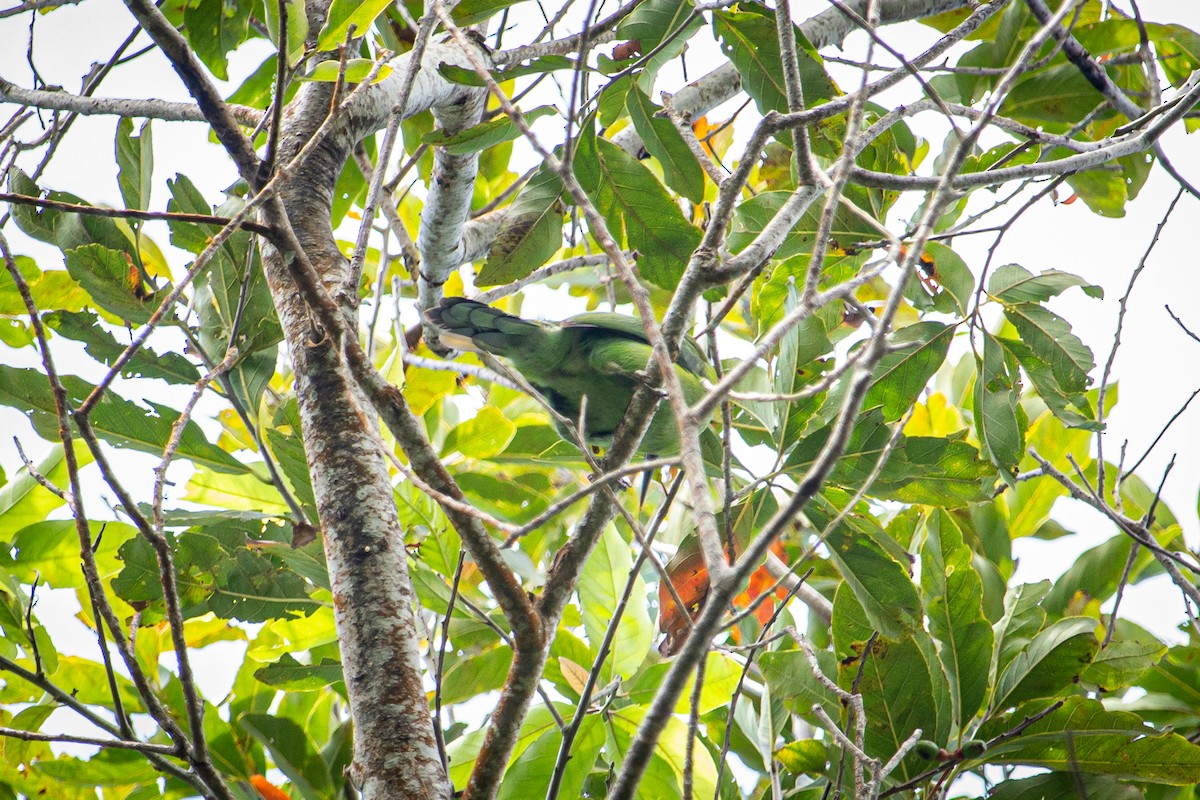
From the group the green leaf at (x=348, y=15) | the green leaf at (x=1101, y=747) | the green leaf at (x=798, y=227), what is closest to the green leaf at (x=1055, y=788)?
the green leaf at (x=1101, y=747)

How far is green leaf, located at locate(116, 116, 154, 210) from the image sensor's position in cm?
239

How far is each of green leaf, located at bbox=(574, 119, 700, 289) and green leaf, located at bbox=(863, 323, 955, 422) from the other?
2.06 feet

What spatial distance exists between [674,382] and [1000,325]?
2632 mm

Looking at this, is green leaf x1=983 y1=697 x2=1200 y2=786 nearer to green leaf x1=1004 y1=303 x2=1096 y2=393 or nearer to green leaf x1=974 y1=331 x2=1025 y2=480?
green leaf x1=974 y1=331 x2=1025 y2=480

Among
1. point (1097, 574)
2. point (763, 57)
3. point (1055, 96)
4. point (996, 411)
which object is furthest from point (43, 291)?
point (1097, 574)

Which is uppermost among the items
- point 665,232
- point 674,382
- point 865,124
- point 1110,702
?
point 865,124

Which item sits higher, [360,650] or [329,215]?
[329,215]

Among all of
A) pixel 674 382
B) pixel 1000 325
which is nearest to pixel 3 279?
pixel 674 382

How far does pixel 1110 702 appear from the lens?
8.96ft

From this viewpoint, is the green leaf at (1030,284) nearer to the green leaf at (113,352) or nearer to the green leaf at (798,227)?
the green leaf at (798,227)

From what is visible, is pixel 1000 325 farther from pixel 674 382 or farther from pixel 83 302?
pixel 83 302

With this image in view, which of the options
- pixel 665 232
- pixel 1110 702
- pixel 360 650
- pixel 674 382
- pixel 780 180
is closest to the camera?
pixel 674 382

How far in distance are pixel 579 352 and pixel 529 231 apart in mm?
474

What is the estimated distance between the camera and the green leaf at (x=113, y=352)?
2510 millimetres
